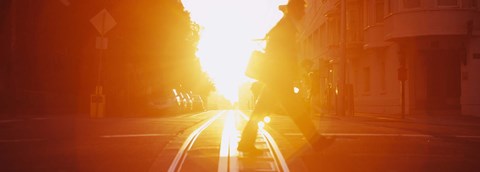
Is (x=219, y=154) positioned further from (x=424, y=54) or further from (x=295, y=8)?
(x=424, y=54)

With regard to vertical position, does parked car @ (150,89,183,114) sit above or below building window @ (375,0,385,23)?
below

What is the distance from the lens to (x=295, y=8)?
8570mm

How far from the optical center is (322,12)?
5275 cm

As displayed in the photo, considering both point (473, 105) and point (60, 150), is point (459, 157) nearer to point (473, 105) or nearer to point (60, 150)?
point (60, 150)

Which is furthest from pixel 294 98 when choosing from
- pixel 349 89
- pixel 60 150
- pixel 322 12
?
pixel 322 12

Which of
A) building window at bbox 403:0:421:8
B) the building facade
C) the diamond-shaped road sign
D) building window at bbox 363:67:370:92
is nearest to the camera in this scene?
the diamond-shaped road sign

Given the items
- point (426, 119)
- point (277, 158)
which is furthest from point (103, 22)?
point (277, 158)

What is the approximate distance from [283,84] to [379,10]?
94.1 feet

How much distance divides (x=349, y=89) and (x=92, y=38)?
37.2 ft

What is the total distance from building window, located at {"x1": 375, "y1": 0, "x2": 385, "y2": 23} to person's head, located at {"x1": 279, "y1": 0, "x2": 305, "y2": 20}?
91.9 ft

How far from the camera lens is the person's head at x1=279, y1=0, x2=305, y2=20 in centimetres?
857

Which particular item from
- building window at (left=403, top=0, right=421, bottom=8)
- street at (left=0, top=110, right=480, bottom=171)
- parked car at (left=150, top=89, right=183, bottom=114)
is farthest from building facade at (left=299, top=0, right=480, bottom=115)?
street at (left=0, top=110, right=480, bottom=171)

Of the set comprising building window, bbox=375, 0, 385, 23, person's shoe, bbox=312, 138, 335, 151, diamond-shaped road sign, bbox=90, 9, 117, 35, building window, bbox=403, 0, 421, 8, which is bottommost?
person's shoe, bbox=312, 138, 335, 151

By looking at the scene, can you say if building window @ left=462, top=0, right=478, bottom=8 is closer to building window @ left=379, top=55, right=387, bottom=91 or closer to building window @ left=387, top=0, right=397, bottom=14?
building window @ left=387, top=0, right=397, bottom=14
